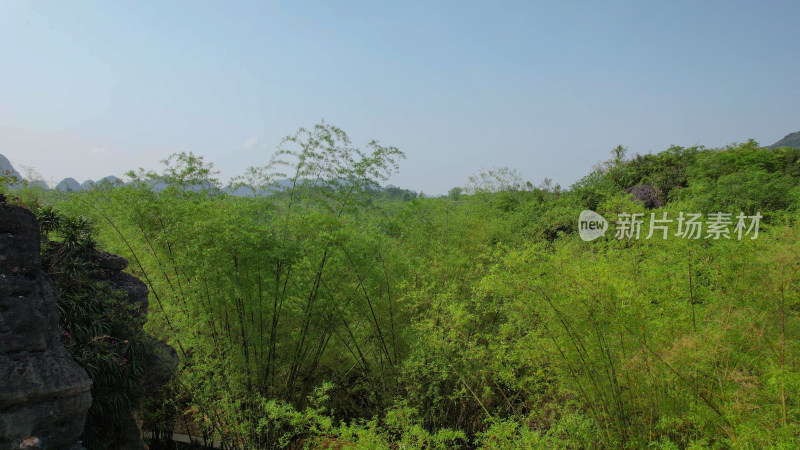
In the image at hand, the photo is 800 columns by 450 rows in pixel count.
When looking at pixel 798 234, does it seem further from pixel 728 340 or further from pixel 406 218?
pixel 406 218

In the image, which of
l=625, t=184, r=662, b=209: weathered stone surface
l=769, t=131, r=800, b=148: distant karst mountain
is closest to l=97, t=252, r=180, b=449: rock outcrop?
l=625, t=184, r=662, b=209: weathered stone surface

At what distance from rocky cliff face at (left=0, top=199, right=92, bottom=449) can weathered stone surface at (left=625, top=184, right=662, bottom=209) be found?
46.8 ft

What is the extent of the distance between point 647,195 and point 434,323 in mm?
11464

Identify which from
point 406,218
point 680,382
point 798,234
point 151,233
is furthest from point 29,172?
point 798,234

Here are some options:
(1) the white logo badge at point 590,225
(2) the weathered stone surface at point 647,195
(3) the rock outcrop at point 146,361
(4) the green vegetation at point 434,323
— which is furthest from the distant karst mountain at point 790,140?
(3) the rock outcrop at point 146,361

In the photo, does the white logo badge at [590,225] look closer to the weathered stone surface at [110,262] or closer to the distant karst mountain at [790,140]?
the weathered stone surface at [110,262]

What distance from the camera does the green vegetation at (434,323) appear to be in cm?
369

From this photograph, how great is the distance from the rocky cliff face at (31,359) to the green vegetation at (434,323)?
1.21m

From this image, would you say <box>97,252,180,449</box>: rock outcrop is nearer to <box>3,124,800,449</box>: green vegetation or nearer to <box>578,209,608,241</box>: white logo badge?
<box>3,124,800,449</box>: green vegetation

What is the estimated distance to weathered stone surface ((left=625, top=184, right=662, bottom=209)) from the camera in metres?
14.0

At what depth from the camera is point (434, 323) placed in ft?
18.6

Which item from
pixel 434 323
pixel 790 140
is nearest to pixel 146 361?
pixel 434 323

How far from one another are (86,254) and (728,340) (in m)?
6.72

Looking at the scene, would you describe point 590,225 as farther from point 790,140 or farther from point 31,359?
point 790,140
